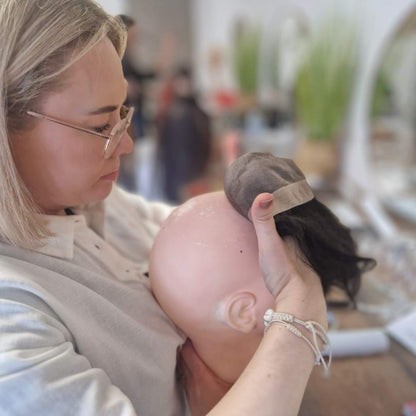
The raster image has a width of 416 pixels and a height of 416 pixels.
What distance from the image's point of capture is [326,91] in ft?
7.54

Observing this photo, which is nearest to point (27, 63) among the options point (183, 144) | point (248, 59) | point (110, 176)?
Answer: point (110, 176)

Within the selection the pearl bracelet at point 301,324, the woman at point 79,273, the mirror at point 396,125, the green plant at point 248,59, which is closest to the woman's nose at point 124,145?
the woman at point 79,273

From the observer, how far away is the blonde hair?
542mm

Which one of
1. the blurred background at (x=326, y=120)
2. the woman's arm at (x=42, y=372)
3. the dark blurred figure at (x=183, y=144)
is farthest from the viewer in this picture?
the dark blurred figure at (x=183, y=144)

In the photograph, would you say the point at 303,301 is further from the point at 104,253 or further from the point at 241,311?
the point at 104,253

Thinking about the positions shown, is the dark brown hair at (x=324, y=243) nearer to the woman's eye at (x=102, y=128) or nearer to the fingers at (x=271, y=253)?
the fingers at (x=271, y=253)

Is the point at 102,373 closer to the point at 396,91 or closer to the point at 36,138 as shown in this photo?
the point at 36,138

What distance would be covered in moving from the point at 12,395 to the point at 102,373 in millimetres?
112

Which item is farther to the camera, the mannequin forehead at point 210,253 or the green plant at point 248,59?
the green plant at point 248,59

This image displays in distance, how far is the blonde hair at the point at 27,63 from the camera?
0.54 m

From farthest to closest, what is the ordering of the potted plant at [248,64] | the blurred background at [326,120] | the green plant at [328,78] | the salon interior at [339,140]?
the potted plant at [248,64]
the green plant at [328,78]
the blurred background at [326,120]
the salon interior at [339,140]

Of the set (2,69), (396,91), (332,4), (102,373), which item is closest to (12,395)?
(102,373)

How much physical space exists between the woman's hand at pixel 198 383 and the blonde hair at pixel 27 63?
321 mm

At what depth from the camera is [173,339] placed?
2.30ft
